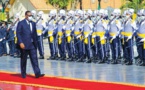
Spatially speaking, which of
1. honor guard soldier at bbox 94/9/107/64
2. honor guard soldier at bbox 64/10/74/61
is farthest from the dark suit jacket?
honor guard soldier at bbox 64/10/74/61

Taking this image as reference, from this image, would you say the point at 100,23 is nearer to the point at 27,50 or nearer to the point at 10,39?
the point at 27,50

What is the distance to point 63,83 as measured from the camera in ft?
52.6

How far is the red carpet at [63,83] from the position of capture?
1494 centimetres

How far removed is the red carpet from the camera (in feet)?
49.0

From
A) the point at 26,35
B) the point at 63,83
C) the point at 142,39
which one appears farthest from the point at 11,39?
the point at 63,83

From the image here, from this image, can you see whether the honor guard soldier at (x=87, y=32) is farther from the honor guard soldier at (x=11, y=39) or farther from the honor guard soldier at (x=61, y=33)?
the honor guard soldier at (x=11, y=39)

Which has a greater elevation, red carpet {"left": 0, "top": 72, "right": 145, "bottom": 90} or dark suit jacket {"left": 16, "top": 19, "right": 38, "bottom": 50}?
dark suit jacket {"left": 16, "top": 19, "right": 38, "bottom": 50}

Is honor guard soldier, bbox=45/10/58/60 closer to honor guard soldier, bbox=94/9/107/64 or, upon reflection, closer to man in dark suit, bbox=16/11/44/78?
honor guard soldier, bbox=94/9/107/64

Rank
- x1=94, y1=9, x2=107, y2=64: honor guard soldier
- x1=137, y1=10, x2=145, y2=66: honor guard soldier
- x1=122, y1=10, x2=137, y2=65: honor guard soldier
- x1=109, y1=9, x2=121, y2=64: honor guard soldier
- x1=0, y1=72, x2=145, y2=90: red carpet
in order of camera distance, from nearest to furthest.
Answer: x1=0, y1=72, x2=145, y2=90: red carpet
x1=137, y1=10, x2=145, y2=66: honor guard soldier
x1=122, y1=10, x2=137, y2=65: honor guard soldier
x1=109, y1=9, x2=121, y2=64: honor guard soldier
x1=94, y1=9, x2=107, y2=64: honor guard soldier

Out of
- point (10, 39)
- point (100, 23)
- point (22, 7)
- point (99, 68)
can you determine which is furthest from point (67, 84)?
point (22, 7)

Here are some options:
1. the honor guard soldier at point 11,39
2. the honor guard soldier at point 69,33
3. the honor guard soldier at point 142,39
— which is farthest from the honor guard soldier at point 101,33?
the honor guard soldier at point 11,39

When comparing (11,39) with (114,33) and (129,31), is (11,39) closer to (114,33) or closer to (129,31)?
(114,33)

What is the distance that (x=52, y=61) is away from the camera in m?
23.8

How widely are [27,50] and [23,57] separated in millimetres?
297
